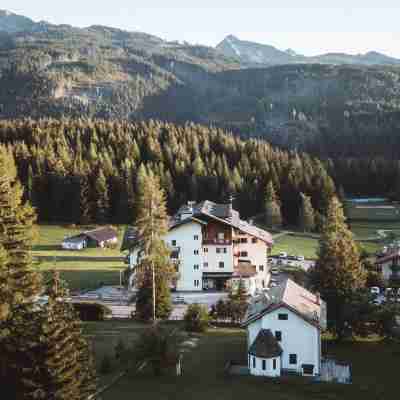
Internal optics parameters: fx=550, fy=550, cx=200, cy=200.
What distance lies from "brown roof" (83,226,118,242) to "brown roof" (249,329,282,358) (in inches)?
2309

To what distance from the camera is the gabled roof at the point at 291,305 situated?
37656 mm

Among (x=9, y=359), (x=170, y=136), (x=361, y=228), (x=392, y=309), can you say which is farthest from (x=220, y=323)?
(x=170, y=136)

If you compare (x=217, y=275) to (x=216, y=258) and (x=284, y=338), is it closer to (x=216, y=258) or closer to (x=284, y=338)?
(x=216, y=258)

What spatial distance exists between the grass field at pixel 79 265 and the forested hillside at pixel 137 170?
16.1m

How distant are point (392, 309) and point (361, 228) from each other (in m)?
70.3

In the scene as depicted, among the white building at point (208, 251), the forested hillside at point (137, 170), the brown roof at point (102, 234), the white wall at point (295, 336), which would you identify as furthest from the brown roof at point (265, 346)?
the forested hillside at point (137, 170)

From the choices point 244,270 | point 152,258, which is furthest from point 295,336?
point 244,270

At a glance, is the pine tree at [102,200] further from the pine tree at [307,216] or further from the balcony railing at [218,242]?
the balcony railing at [218,242]

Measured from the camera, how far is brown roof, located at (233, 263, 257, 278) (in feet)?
224

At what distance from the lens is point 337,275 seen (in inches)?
1930

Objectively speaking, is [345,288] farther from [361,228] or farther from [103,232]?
[361,228]

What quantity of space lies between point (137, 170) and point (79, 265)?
48.3 m

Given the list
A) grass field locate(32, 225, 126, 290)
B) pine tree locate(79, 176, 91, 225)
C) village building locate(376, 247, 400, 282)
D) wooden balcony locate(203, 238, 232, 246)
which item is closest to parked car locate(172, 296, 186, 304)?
wooden balcony locate(203, 238, 232, 246)

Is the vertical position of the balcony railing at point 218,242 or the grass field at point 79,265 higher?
the balcony railing at point 218,242
